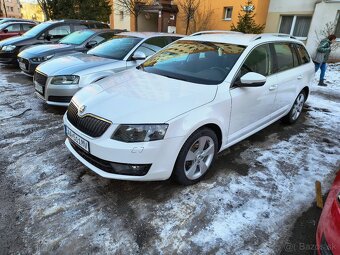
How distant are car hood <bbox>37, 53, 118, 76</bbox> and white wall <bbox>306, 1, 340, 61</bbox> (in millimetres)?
12016

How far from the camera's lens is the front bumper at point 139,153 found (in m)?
2.52

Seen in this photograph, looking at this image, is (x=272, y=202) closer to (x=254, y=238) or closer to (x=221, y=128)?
(x=254, y=238)

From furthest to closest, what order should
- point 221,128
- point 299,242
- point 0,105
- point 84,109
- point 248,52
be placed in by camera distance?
point 0,105
point 248,52
point 221,128
point 84,109
point 299,242

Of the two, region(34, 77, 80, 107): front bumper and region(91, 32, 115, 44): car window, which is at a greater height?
region(91, 32, 115, 44): car window

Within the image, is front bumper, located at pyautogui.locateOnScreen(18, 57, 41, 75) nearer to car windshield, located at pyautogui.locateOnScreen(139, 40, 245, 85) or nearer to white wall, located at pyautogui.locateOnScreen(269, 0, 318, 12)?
car windshield, located at pyautogui.locateOnScreen(139, 40, 245, 85)

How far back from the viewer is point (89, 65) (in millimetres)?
5168

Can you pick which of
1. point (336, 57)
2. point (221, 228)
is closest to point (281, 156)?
point (221, 228)

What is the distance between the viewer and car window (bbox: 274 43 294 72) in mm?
4106

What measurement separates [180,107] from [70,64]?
3387 millimetres

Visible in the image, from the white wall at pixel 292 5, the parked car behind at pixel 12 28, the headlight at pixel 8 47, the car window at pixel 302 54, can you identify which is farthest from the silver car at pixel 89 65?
the white wall at pixel 292 5

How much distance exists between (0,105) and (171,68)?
3935 mm

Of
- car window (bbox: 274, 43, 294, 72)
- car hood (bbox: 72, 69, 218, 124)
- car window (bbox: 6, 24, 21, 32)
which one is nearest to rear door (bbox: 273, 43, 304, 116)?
car window (bbox: 274, 43, 294, 72)

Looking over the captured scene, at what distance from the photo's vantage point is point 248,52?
3439mm

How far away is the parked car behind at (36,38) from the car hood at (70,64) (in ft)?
13.1
